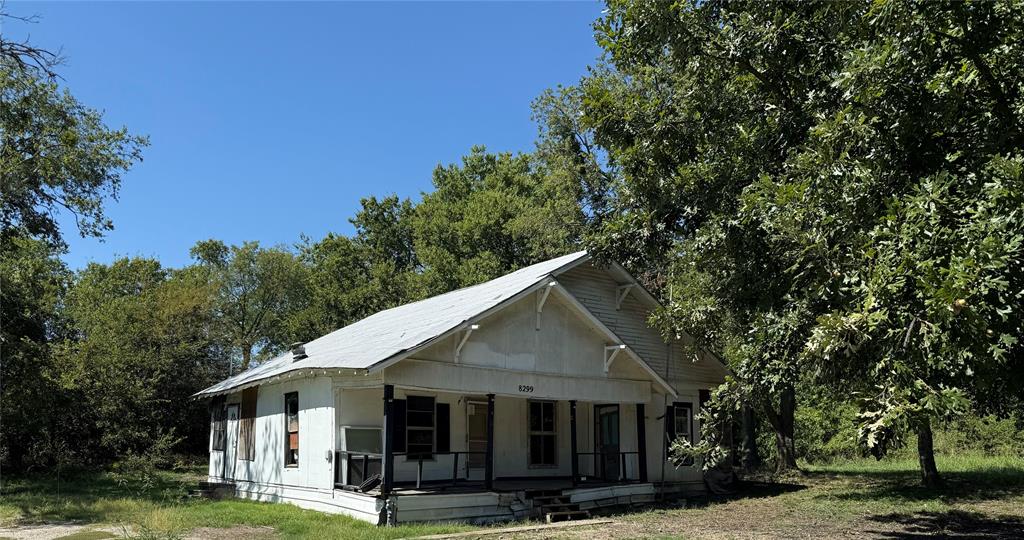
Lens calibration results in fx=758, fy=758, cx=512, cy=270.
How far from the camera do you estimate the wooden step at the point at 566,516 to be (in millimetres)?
15258

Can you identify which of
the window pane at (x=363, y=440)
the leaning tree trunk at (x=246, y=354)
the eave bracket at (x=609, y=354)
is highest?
the leaning tree trunk at (x=246, y=354)

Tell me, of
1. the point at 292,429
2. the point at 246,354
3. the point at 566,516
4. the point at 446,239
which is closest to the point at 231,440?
the point at 292,429

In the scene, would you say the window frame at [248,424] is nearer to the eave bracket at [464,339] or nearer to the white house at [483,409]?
the white house at [483,409]

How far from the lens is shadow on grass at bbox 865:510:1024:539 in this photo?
506 inches

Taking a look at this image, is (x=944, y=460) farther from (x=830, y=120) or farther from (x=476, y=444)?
(x=830, y=120)

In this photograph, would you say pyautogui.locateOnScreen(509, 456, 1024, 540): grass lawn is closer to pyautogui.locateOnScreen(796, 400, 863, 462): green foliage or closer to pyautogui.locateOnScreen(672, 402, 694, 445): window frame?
pyautogui.locateOnScreen(672, 402, 694, 445): window frame

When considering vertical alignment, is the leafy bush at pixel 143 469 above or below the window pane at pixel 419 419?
below

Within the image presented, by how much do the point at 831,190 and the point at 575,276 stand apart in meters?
11.4

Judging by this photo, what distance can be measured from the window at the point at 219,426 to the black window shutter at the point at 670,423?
516 inches

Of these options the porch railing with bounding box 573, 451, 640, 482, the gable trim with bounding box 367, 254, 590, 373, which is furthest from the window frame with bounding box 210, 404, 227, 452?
the gable trim with bounding box 367, 254, 590, 373

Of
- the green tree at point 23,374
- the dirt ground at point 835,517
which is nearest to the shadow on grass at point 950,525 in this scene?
the dirt ground at point 835,517

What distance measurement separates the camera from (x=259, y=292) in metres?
49.0

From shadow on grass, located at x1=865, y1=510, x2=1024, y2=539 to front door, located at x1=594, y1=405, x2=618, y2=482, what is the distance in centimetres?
661

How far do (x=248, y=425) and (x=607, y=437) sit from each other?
9884mm
